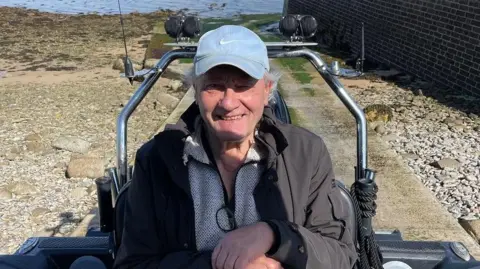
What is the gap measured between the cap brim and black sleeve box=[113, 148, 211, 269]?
393 millimetres

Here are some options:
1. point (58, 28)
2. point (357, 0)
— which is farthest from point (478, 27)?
point (58, 28)

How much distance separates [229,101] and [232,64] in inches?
5.0

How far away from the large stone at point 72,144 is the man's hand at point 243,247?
546cm

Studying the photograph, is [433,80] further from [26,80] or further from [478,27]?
[26,80]

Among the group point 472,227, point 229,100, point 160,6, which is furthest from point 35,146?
point 160,6

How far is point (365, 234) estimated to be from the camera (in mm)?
2357

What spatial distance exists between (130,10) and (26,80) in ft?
47.5

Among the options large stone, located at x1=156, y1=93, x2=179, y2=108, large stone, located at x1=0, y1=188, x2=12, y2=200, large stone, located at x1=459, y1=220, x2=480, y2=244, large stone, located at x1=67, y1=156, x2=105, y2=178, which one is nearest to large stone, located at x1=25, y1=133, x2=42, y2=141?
large stone, located at x1=67, y1=156, x2=105, y2=178

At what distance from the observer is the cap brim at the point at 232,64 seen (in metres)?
1.77

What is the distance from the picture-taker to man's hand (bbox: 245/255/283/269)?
167 cm

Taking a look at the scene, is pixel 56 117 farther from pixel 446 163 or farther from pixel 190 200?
pixel 190 200

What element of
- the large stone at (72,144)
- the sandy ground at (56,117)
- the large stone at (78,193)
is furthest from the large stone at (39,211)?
the large stone at (72,144)

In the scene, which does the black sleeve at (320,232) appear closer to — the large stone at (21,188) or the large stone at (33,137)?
the large stone at (21,188)

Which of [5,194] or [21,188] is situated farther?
[21,188]
